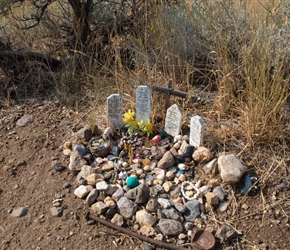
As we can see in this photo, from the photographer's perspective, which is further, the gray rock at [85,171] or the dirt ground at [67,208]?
the gray rock at [85,171]

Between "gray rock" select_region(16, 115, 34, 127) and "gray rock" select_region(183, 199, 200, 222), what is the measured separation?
62.2 inches

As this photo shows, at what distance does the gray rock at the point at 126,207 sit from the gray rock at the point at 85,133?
647mm

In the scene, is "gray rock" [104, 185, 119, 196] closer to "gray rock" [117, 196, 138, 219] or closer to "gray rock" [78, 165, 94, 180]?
"gray rock" [117, 196, 138, 219]

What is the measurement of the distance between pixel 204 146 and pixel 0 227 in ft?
4.57

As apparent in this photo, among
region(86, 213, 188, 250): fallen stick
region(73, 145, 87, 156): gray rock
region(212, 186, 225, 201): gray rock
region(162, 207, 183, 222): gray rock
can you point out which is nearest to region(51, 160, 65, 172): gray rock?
region(73, 145, 87, 156): gray rock

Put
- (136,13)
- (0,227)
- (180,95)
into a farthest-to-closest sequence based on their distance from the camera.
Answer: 1. (136,13)
2. (180,95)
3. (0,227)

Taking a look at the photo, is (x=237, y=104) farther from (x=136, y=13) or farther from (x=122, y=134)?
(x=136, y=13)

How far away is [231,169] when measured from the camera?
2375 mm

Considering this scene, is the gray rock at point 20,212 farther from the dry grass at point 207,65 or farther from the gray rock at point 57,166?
the dry grass at point 207,65

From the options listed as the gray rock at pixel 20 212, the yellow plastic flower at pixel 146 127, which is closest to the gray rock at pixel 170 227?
the yellow plastic flower at pixel 146 127

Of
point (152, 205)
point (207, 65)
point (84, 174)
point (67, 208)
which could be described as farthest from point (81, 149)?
point (207, 65)

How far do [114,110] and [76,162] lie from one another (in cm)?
45

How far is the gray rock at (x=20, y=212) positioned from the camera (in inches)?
94.5

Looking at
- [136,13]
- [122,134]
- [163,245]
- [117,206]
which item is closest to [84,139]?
[122,134]
